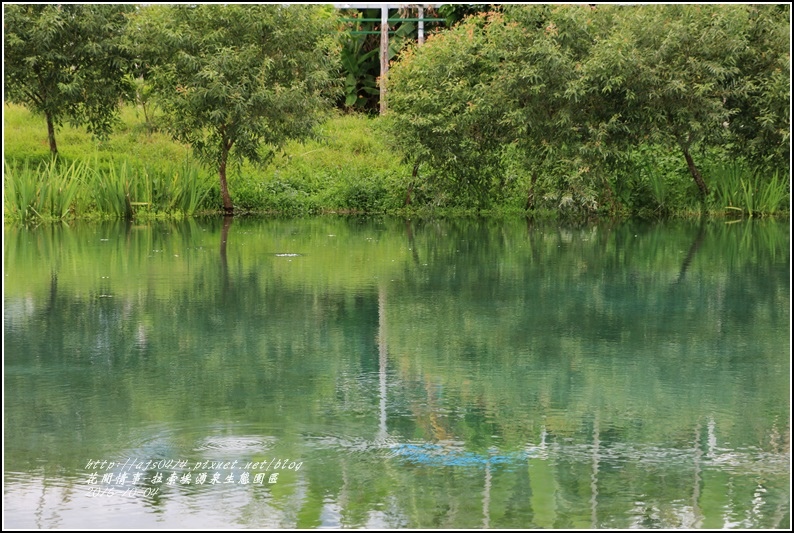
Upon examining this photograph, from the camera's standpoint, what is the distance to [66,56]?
67.9 ft

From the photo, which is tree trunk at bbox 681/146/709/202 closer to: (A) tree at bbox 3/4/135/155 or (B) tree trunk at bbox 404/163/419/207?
(B) tree trunk at bbox 404/163/419/207

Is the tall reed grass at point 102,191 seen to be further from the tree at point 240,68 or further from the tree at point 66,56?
the tree at point 66,56

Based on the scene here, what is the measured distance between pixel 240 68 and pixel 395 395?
13365 mm

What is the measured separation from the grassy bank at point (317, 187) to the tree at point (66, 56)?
1.22 metres

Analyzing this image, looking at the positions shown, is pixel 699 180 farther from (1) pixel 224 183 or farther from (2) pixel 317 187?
(1) pixel 224 183

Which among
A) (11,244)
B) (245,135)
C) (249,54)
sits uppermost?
(249,54)

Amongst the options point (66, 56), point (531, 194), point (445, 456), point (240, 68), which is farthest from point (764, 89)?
point (445, 456)

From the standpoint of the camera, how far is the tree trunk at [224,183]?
20297mm

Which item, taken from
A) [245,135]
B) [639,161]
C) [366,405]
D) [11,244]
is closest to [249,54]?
[245,135]

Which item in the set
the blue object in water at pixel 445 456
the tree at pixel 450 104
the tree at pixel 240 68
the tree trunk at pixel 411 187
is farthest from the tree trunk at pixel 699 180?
the blue object in water at pixel 445 456

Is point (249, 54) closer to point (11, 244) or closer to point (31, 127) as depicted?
point (11, 244)

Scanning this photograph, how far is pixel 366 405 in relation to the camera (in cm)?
632

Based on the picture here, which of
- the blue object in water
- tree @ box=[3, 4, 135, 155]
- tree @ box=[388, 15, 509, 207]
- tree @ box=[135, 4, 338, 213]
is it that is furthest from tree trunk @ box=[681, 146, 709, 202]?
the blue object in water

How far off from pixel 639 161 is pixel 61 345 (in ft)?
51.5
